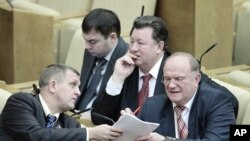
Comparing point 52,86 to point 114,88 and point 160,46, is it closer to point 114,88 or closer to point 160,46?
point 114,88

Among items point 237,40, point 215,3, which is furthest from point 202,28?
point 237,40

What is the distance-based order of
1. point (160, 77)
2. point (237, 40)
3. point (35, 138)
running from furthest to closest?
point (237, 40), point (160, 77), point (35, 138)

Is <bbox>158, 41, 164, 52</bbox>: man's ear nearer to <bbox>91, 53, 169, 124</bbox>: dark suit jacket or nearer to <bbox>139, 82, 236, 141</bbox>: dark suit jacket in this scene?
<bbox>91, 53, 169, 124</bbox>: dark suit jacket

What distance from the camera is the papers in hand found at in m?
2.64

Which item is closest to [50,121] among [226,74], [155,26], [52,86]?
[52,86]

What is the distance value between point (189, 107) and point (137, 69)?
0.48 metres

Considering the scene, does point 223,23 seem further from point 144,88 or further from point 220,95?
point 220,95

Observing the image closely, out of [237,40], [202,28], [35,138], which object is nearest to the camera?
[35,138]

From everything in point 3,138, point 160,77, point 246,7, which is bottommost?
point 3,138

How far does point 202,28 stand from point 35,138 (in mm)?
1772

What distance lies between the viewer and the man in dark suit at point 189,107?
2.76 metres

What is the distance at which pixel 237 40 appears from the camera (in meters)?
4.61

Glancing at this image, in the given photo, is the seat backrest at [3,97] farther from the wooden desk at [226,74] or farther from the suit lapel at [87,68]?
the wooden desk at [226,74]

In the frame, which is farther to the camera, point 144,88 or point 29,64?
point 29,64
